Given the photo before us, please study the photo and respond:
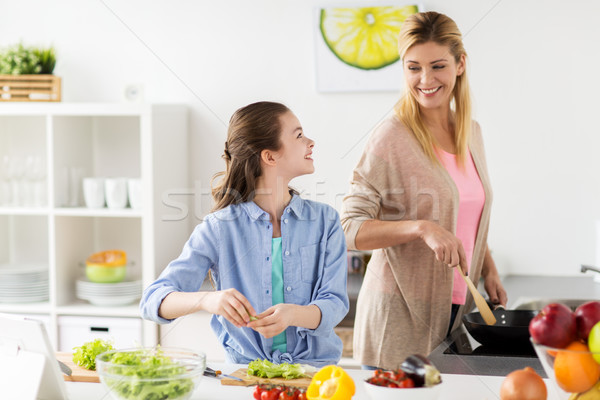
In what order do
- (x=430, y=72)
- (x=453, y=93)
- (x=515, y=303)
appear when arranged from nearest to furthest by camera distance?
(x=430, y=72) → (x=453, y=93) → (x=515, y=303)

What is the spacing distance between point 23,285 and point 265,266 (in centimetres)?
160

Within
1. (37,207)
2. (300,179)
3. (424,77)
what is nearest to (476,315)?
(424,77)

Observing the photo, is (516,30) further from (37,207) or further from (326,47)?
(37,207)

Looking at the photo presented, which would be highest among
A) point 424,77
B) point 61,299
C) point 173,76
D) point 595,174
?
point 173,76

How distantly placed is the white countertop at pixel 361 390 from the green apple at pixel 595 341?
0.92 ft

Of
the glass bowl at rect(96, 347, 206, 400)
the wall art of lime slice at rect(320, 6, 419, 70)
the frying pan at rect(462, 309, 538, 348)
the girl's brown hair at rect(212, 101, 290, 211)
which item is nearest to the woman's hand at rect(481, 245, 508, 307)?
the frying pan at rect(462, 309, 538, 348)

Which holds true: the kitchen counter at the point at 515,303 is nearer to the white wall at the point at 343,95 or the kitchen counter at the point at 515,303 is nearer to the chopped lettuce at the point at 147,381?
the white wall at the point at 343,95

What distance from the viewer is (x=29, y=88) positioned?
269cm

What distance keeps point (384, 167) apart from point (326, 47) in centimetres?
116

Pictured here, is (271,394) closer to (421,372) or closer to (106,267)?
(421,372)

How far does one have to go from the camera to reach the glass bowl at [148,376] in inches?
40.3

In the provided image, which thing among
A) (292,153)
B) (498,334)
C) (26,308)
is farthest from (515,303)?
(26,308)

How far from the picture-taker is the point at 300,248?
152 cm

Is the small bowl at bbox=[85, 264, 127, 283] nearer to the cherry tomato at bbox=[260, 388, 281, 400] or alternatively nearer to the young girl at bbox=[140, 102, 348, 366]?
the young girl at bbox=[140, 102, 348, 366]
